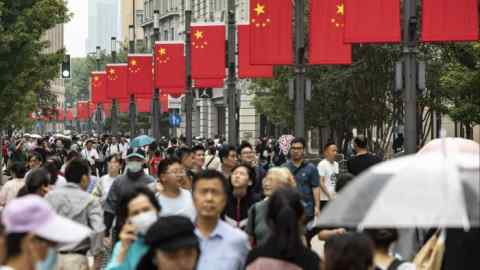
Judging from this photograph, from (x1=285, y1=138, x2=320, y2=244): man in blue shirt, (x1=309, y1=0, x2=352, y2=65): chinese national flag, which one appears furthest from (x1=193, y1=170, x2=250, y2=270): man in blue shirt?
(x1=309, y1=0, x2=352, y2=65): chinese national flag

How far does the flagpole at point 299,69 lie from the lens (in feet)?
85.0

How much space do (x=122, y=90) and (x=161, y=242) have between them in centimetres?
5103

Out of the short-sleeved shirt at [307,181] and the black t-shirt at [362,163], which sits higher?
the black t-shirt at [362,163]

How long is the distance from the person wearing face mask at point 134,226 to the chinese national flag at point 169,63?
36.8 meters

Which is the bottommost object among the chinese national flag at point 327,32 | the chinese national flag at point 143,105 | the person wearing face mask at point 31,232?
the chinese national flag at point 143,105

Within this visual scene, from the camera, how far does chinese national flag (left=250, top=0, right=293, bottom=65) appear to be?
88.5 feet

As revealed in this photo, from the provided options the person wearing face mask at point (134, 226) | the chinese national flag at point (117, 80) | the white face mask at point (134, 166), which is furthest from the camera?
the chinese national flag at point (117, 80)

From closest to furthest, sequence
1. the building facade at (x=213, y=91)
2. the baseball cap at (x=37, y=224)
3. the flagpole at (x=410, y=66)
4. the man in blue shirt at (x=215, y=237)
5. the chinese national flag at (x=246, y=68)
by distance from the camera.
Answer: the baseball cap at (x=37, y=224), the man in blue shirt at (x=215, y=237), the flagpole at (x=410, y=66), the chinese national flag at (x=246, y=68), the building facade at (x=213, y=91)

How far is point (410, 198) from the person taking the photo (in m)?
5.90

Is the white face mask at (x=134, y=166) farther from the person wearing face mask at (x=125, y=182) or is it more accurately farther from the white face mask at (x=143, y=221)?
the white face mask at (x=143, y=221)

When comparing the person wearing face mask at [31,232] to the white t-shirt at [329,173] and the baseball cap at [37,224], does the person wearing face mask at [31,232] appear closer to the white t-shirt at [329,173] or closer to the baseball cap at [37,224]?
the baseball cap at [37,224]

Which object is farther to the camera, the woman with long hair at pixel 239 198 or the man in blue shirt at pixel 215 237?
the woman with long hair at pixel 239 198

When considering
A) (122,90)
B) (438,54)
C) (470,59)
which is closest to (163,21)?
(122,90)

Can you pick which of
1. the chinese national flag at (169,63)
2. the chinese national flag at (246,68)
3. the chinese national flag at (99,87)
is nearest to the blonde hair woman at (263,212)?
the chinese national flag at (246,68)
